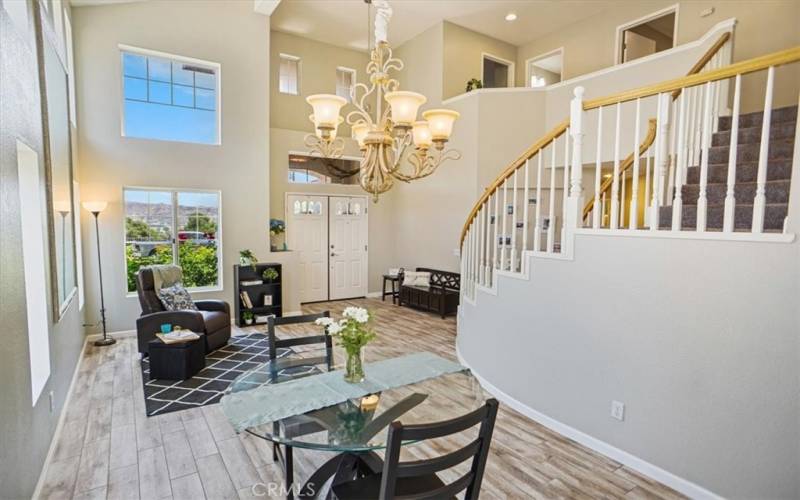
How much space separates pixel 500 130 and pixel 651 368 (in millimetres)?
5303

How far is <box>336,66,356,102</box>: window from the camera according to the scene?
871 cm

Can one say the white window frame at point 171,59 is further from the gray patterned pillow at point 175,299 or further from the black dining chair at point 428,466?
the black dining chair at point 428,466

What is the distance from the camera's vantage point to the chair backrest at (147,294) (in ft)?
16.4

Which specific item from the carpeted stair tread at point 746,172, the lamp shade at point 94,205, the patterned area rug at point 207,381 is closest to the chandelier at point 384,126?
the carpeted stair tread at point 746,172

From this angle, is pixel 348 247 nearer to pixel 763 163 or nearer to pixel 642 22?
pixel 642 22

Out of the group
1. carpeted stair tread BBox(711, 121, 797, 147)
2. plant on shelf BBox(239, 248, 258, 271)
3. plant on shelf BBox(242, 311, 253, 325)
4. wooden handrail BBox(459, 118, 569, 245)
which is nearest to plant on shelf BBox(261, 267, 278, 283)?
plant on shelf BBox(239, 248, 258, 271)

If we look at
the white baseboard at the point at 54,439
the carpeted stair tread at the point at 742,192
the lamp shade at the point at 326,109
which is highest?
the lamp shade at the point at 326,109

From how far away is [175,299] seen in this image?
513cm

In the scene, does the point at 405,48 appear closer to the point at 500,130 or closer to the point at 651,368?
the point at 500,130

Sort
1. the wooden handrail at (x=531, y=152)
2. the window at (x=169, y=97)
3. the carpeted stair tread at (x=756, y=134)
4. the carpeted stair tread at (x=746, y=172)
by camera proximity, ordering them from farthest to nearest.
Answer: the window at (x=169, y=97) → the carpeted stair tread at (x=756, y=134) → the wooden handrail at (x=531, y=152) → the carpeted stair tread at (x=746, y=172)

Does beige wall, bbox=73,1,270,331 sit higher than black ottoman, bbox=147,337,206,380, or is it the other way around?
beige wall, bbox=73,1,270,331

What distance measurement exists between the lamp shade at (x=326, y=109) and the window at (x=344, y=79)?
244 inches

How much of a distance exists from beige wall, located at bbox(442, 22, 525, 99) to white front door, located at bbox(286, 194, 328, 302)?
3313 mm

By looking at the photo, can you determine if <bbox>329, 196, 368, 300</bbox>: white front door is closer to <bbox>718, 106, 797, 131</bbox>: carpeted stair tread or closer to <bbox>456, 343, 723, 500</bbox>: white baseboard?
<bbox>456, 343, 723, 500</bbox>: white baseboard
